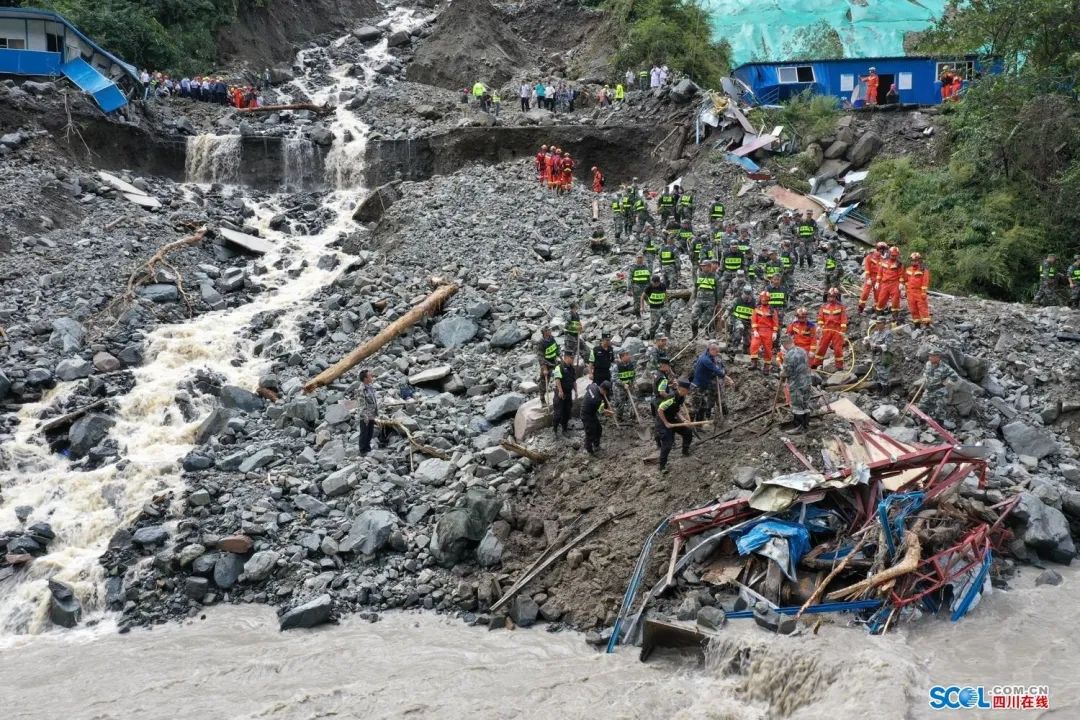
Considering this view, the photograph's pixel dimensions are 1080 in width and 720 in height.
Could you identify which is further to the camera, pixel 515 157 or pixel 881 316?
pixel 515 157

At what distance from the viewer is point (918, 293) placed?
13.5m

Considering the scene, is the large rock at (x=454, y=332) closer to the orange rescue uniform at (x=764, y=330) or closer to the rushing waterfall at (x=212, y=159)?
the orange rescue uniform at (x=764, y=330)

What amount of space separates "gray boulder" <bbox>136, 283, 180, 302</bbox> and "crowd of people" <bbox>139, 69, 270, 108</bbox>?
13.6 metres

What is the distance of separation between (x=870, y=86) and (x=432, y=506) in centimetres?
2091

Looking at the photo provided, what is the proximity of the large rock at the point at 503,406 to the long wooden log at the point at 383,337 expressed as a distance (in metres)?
3.41

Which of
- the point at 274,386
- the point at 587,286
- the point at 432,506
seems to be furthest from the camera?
the point at 587,286

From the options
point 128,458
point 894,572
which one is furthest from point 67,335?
point 894,572

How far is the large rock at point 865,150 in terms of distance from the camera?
931 inches

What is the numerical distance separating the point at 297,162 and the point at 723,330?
63.9 feet

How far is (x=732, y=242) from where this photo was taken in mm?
15516

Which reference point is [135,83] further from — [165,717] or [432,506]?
[165,717]

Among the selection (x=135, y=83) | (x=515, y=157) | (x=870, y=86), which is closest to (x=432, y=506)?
(x=515, y=157)

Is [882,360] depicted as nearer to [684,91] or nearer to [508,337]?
[508,337]

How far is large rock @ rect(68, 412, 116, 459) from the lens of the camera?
554 inches
